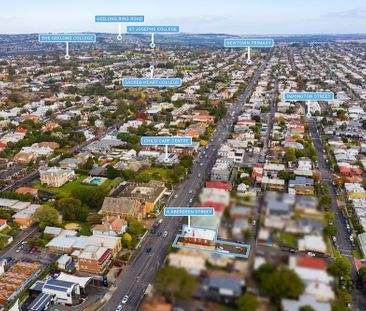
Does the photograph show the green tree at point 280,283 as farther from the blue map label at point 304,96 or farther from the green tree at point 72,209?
the green tree at point 72,209

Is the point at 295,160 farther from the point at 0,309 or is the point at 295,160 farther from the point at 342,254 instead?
the point at 0,309

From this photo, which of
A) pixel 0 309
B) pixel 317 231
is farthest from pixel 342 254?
pixel 0 309

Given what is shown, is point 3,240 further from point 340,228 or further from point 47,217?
point 340,228

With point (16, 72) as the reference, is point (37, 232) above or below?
below

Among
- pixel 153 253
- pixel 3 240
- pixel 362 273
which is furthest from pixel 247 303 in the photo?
pixel 3 240

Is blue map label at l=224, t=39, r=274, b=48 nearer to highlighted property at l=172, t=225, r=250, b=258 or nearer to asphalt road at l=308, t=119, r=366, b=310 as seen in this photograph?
highlighted property at l=172, t=225, r=250, b=258

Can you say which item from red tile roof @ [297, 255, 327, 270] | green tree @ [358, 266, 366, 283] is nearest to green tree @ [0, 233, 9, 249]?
red tile roof @ [297, 255, 327, 270]

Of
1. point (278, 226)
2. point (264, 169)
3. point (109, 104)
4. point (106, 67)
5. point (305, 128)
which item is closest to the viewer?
point (278, 226)
